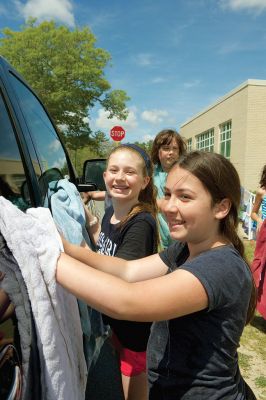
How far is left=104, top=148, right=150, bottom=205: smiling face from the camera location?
2.17 meters

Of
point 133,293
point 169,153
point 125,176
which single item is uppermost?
point 169,153

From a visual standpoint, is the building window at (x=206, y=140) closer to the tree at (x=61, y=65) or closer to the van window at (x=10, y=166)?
the tree at (x=61, y=65)

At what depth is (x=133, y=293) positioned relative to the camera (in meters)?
1.14

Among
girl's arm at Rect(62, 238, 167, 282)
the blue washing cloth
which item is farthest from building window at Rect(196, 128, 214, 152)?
girl's arm at Rect(62, 238, 167, 282)

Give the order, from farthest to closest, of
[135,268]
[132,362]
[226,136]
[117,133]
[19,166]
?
[226,136] → [117,133] → [132,362] → [135,268] → [19,166]

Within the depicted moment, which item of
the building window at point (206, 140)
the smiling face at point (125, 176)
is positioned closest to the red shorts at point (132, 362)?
the smiling face at point (125, 176)

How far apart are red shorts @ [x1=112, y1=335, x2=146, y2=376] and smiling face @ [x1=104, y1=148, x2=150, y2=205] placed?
2.66 feet

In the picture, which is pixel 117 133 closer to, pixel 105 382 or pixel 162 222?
pixel 162 222

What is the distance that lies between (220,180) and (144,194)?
994 mm

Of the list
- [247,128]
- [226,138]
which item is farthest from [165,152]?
[226,138]

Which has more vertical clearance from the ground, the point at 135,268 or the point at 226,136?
the point at 226,136

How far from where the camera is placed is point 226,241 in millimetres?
1478

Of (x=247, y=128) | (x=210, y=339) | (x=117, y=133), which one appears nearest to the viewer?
(x=210, y=339)

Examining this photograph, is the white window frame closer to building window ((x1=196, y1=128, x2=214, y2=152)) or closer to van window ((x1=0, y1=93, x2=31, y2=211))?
building window ((x1=196, y1=128, x2=214, y2=152))
